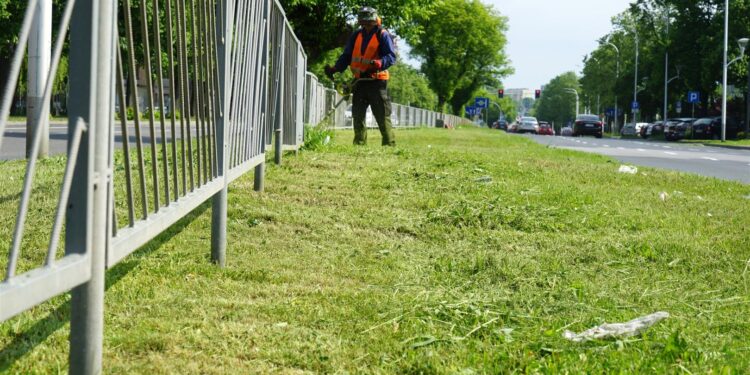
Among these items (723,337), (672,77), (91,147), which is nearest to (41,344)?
(91,147)

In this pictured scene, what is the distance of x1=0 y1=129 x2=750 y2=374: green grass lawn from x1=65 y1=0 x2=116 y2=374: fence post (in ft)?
1.40

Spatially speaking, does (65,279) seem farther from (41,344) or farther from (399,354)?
(399,354)

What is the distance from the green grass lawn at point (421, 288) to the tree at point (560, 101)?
159 metres

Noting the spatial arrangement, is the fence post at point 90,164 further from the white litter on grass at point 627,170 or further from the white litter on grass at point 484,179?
the white litter on grass at point 627,170

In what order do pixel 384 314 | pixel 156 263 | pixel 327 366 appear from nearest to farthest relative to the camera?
pixel 327 366, pixel 384 314, pixel 156 263

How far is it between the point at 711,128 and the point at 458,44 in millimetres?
48834

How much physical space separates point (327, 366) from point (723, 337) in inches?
55.5

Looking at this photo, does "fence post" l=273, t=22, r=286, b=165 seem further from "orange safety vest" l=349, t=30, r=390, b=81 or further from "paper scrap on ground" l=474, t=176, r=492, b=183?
"orange safety vest" l=349, t=30, r=390, b=81

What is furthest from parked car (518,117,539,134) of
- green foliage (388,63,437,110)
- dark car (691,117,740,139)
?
green foliage (388,63,437,110)

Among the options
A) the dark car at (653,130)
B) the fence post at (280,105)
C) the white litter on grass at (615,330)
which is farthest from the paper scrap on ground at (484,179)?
the dark car at (653,130)

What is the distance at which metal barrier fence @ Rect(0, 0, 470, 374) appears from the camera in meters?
2.17

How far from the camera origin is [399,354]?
308 centimetres

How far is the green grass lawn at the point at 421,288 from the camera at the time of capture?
3.00 metres

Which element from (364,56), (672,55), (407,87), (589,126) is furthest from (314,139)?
(407,87)
